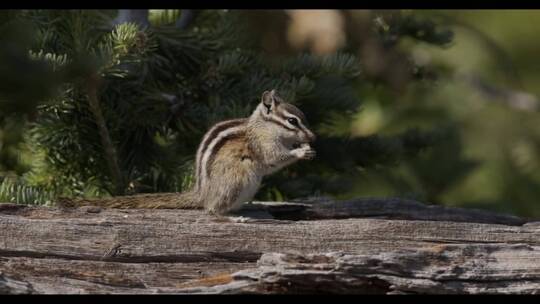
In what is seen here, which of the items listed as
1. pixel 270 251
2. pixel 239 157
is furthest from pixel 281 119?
pixel 270 251

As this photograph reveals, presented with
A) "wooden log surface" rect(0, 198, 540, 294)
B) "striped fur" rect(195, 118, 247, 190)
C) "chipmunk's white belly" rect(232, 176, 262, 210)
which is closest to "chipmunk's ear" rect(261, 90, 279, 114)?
"striped fur" rect(195, 118, 247, 190)

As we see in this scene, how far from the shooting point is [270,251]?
127 inches

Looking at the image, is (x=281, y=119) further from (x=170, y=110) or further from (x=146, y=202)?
(x=146, y=202)

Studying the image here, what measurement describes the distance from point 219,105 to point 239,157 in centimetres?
55

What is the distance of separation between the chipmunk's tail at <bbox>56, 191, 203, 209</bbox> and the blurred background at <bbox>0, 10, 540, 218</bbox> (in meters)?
0.19

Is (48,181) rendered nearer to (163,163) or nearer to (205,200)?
(163,163)

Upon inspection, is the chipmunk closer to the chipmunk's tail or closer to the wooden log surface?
the chipmunk's tail

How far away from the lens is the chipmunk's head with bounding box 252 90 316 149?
4.31m

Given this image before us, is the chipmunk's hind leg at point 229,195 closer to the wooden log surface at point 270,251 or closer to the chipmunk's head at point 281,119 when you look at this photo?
the wooden log surface at point 270,251

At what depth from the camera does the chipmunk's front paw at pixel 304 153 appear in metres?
4.32

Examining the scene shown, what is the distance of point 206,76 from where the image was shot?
185 inches

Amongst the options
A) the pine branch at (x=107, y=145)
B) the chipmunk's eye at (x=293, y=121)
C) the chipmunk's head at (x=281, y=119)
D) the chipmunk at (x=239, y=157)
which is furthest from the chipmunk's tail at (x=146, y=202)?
the chipmunk's eye at (x=293, y=121)

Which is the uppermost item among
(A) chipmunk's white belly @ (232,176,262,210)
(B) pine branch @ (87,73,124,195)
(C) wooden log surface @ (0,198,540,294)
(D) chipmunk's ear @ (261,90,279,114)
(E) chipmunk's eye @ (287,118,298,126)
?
(D) chipmunk's ear @ (261,90,279,114)
